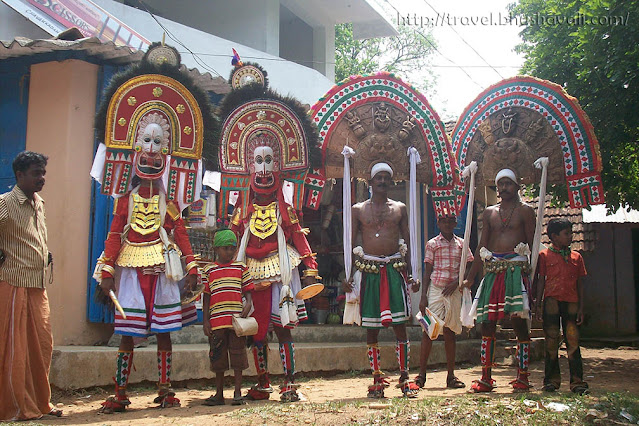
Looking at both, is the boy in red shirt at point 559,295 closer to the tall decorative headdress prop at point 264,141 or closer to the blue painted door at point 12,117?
the tall decorative headdress prop at point 264,141

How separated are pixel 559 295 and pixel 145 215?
13.0ft

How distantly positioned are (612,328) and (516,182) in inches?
392

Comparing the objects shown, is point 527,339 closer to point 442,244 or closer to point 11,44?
point 442,244

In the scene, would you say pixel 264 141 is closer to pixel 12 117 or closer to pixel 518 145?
pixel 518 145

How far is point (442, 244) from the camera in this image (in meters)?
7.78

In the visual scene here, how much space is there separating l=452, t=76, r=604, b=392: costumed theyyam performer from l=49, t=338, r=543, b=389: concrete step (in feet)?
7.51

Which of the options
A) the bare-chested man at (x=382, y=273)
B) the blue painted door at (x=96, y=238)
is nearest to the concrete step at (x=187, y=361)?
the blue painted door at (x=96, y=238)

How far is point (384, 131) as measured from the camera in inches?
284

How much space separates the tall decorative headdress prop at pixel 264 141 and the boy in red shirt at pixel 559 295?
97.4 inches

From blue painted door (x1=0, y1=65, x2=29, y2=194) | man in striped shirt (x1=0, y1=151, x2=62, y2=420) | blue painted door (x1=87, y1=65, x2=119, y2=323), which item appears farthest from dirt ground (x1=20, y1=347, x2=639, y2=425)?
blue painted door (x1=0, y1=65, x2=29, y2=194)

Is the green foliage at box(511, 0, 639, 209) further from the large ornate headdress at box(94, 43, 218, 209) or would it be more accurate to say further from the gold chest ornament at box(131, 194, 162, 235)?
the gold chest ornament at box(131, 194, 162, 235)

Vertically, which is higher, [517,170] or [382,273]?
[517,170]

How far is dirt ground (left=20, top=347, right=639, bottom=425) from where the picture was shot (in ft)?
17.3

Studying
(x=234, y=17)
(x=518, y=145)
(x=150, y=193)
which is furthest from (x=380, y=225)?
(x=234, y=17)
